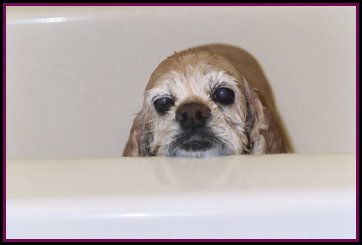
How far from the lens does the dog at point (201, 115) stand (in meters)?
1.10

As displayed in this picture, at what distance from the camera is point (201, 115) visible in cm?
110

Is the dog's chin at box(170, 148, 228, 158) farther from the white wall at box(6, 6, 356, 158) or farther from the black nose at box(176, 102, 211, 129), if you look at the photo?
the white wall at box(6, 6, 356, 158)

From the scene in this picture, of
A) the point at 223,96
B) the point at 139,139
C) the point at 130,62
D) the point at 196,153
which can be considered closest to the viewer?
the point at 196,153

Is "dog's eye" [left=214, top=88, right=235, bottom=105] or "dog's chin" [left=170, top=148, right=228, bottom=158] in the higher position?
"dog's eye" [left=214, top=88, right=235, bottom=105]

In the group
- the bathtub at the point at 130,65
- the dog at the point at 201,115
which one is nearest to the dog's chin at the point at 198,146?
the dog at the point at 201,115

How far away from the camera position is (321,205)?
0.66 metres

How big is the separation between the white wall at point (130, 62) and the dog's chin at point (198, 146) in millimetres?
510

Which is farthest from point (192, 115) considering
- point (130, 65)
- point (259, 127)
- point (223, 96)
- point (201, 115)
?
point (130, 65)

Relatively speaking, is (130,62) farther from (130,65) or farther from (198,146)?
(198,146)

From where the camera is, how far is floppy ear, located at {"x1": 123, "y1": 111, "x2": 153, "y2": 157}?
1.30 m

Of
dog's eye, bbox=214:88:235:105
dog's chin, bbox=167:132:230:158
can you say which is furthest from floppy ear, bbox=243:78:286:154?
dog's chin, bbox=167:132:230:158

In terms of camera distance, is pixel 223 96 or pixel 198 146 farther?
pixel 223 96

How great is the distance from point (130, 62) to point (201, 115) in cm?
53

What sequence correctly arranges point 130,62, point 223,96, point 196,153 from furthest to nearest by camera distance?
point 130,62
point 223,96
point 196,153
